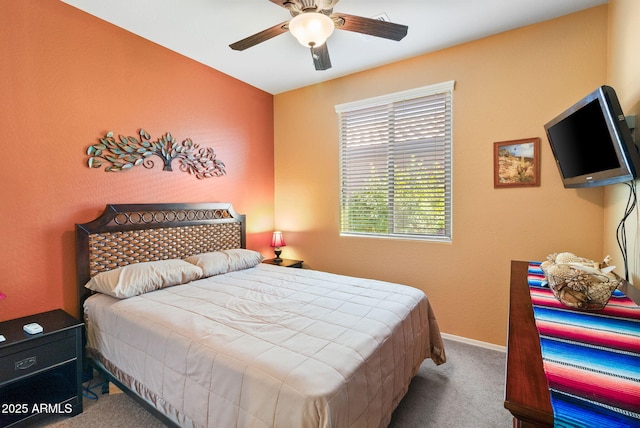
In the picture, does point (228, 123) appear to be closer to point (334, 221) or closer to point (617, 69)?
point (334, 221)

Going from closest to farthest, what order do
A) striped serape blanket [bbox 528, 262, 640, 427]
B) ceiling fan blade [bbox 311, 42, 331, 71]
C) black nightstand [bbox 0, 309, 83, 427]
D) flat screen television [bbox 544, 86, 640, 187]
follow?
striped serape blanket [bbox 528, 262, 640, 427] < flat screen television [bbox 544, 86, 640, 187] < black nightstand [bbox 0, 309, 83, 427] < ceiling fan blade [bbox 311, 42, 331, 71]

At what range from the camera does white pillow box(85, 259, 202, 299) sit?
7.02 feet

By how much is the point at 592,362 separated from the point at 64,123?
132 inches

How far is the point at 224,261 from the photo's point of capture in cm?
292

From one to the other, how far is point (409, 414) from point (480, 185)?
2091 millimetres

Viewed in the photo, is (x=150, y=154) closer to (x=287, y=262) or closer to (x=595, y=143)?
(x=287, y=262)

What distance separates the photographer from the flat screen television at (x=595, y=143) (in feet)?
4.91

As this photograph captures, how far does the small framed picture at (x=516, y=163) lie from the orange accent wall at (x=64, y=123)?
10.3ft

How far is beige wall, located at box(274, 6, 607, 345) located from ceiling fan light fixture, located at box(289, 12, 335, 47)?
5.44 ft

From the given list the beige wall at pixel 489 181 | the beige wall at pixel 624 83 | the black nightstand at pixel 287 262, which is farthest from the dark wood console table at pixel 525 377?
the black nightstand at pixel 287 262

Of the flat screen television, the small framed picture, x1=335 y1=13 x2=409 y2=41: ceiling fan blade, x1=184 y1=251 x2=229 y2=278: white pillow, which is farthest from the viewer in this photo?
x1=184 y1=251 x2=229 y2=278: white pillow

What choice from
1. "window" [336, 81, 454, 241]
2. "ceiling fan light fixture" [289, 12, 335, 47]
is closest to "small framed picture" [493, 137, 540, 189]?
"window" [336, 81, 454, 241]

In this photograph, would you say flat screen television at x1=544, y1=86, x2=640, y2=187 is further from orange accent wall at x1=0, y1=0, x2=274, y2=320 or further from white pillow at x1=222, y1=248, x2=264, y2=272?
orange accent wall at x1=0, y1=0, x2=274, y2=320

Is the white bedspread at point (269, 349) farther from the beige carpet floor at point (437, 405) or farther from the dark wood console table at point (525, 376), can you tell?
the dark wood console table at point (525, 376)
